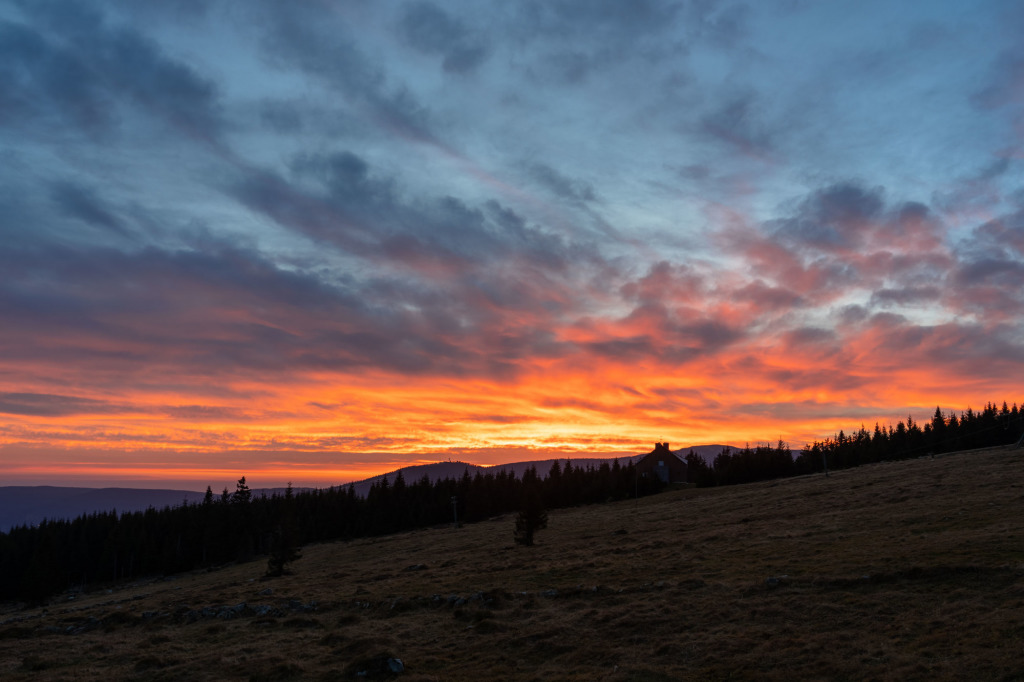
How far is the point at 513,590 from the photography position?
37.1 m

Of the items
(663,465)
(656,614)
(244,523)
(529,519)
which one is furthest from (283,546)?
(663,465)

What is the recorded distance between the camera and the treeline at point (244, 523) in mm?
122875

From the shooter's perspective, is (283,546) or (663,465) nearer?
(283,546)

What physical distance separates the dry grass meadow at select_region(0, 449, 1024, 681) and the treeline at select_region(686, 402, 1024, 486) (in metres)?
70.8

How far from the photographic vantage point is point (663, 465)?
144 m

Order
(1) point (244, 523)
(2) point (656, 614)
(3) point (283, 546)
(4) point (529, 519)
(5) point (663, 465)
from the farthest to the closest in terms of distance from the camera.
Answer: (5) point (663, 465), (1) point (244, 523), (3) point (283, 546), (4) point (529, 519), (2) point (656, 614)

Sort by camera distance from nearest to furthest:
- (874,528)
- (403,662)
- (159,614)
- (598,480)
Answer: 1. (403,662)
2. (874,528)
3. (159,614)
4. (598,480)

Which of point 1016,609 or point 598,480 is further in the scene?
point 598,480

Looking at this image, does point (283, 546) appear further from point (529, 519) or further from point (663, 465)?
point (663, 465)

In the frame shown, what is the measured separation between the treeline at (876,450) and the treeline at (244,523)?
61.6ft

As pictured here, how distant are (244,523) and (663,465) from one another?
9962 centimetres

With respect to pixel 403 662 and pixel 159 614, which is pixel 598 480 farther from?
Answer: pixel 403 662

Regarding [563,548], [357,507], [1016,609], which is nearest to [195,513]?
[357,507]

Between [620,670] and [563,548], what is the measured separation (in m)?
33.6
